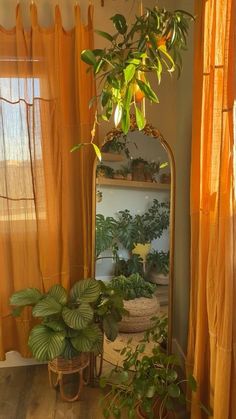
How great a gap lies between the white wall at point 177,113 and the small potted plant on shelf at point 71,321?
1.43ft

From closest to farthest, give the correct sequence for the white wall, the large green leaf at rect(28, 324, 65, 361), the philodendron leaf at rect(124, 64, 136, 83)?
the philodendron leaf at rect(124, 64, 136, 83)
the large green leaf at rect(28, 324, 65, 361)
the white wall

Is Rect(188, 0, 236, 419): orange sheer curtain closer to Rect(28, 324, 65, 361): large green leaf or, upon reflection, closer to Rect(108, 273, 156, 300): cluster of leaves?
Rect(108, 273, 156, 300): cluster of leaves

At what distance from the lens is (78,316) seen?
1.60 m

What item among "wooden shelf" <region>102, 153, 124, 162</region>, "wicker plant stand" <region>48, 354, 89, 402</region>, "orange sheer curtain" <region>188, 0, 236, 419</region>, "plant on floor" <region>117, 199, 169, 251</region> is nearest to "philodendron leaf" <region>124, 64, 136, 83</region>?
"orange sheer curtain" <region>188, 0, 236, 419</region>

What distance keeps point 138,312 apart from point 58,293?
0.49m

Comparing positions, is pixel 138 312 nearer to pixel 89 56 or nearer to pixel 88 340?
pixel 88 340

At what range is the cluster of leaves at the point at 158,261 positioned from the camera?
1870 mm

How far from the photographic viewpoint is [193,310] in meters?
1.52

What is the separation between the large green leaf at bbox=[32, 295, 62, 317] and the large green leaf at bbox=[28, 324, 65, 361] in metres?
0.09

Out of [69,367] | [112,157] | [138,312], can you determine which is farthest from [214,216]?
[69,367]

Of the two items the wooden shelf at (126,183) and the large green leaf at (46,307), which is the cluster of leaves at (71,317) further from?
the wooden shelf at (126,183)

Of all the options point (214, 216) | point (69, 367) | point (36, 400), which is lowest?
point (36, 400)

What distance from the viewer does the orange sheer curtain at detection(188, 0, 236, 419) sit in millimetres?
1144

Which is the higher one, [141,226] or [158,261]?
[141,226]
